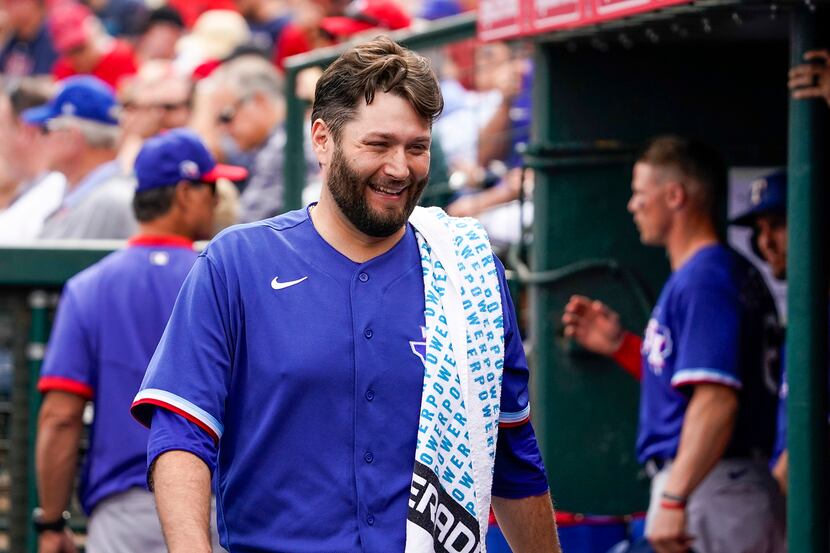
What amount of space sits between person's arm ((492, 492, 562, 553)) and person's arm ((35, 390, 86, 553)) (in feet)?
6.99

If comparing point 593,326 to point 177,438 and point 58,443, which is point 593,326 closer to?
point 58,443

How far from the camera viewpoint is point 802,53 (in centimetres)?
439

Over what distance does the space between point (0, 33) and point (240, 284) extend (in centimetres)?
976

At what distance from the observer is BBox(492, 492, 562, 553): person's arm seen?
3436 millimetres

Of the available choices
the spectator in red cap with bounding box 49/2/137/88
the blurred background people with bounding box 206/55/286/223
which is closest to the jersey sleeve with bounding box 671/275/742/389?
the blurred background people with bounding box 206/55/286/223

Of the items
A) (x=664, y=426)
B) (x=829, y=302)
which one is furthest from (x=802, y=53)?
Answer: (x=664, y=426)

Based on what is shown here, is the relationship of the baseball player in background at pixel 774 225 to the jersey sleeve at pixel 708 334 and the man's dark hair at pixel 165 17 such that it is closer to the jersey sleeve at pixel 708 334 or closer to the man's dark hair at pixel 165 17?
the jersey sleeve at pixel 708 334

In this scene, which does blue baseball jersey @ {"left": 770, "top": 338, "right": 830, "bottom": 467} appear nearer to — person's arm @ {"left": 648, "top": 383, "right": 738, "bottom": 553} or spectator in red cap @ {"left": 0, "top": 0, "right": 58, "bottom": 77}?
person's arm @ {"left": 648, "top": 383, "right": 738, "bottom": 553}

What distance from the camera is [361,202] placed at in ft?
10.6

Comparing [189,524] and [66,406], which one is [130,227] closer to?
[66,406]

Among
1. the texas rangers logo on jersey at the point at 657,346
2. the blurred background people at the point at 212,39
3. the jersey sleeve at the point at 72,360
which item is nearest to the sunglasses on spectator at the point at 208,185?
the jersey sleeve at the point at 72,360

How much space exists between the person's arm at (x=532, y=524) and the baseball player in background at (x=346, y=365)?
20 centimetres

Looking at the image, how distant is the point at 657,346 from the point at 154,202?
1871 millimetres

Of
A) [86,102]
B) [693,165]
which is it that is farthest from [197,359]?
[86,102]
